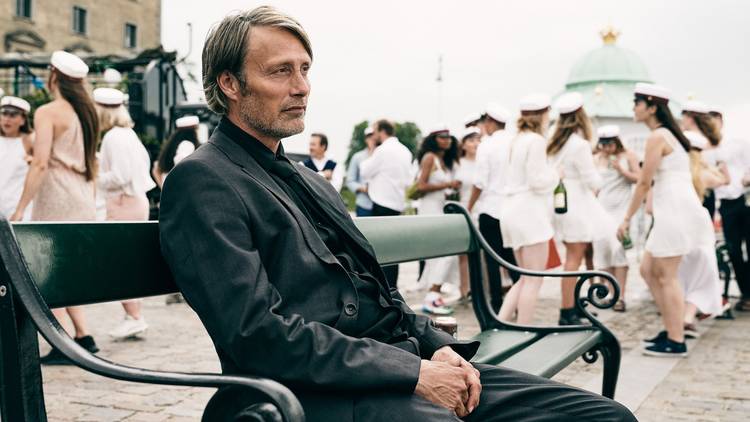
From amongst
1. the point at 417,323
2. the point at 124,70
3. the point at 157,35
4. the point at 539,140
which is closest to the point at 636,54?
the point at 157,35

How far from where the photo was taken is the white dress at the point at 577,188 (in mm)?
7391

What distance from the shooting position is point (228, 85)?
249 centimetres

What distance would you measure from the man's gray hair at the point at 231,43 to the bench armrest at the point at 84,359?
2.53 feet

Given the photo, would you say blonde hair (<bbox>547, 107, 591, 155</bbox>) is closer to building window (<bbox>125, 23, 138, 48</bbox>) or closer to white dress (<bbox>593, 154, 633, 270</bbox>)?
white dress (<bbox>593, 154, 633, 270</bbox>)

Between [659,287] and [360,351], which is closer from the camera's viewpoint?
[360,351]

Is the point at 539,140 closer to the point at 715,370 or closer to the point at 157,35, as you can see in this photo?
the point at 715,370

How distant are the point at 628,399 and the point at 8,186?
18.0 ft

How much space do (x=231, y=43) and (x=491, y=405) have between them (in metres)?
1.28

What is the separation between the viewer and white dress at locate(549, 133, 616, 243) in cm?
739

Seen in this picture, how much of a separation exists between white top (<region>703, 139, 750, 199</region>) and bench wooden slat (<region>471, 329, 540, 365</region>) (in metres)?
5.59

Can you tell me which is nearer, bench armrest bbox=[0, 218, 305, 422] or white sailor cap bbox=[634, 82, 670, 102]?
bench armrest bbox=[0, 218, 305, 422]

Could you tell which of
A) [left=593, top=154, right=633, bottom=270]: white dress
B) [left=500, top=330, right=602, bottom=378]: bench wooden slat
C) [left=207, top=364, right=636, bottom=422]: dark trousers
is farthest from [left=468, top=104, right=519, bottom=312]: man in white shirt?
[left=207, top=364, right=636, bottom=422]: dark trousers

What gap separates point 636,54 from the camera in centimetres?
5472

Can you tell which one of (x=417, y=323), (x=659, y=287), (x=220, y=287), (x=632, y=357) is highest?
(x=220, y=287)
